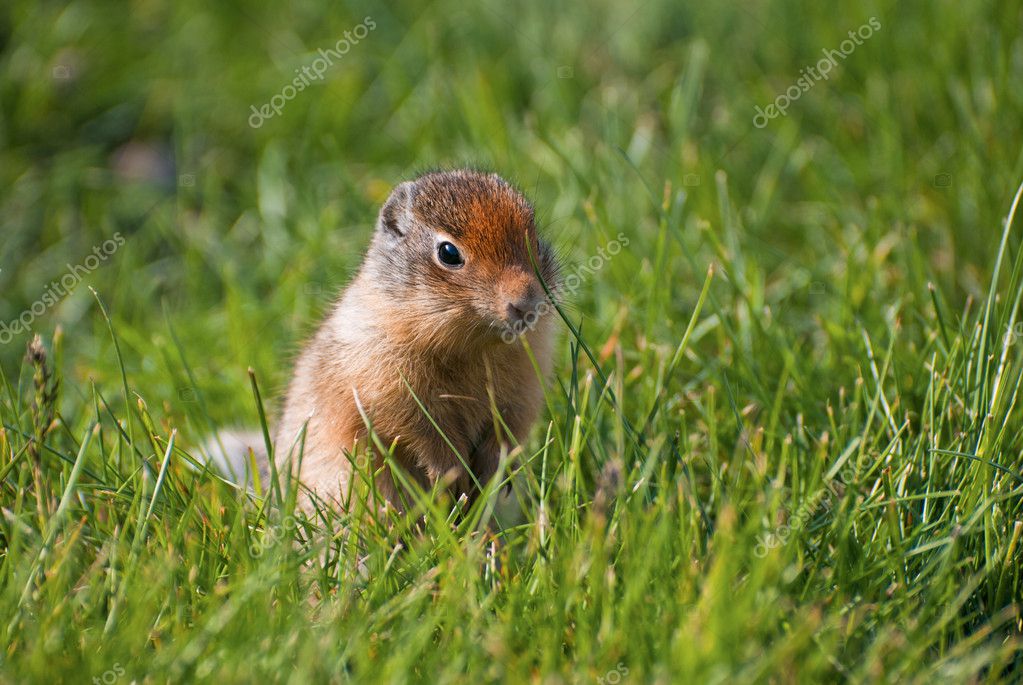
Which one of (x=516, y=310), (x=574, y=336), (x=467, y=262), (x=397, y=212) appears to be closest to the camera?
(x=516, y=310)

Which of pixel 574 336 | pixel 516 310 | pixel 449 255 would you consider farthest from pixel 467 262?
pixel 574 336

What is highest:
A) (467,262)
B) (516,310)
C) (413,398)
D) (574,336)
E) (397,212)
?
(397,212)

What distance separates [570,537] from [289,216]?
363 cm

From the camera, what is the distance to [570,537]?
3352 millimetres

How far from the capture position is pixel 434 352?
3.87 m

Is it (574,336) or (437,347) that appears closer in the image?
(437,347)

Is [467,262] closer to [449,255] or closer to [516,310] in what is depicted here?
[449,255]

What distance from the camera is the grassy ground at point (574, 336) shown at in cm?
299

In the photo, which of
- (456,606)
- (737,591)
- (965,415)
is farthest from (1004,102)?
(456,606)

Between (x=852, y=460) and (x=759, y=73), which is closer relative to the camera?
(x=852, y=460)

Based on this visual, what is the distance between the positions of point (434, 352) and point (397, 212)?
0.62 m

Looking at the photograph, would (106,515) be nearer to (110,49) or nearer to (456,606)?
(456,606)

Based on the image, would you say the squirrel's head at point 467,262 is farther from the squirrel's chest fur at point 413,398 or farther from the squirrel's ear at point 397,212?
the squirrel's chest fur at point 413,398

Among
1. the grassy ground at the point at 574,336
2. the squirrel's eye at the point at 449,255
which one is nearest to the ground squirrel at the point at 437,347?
the squirrel's eye at the point at 449,255
